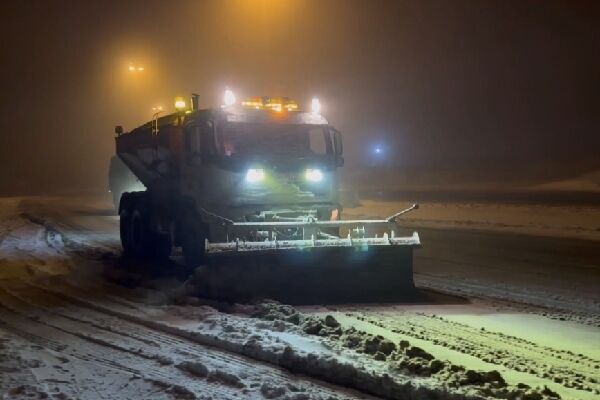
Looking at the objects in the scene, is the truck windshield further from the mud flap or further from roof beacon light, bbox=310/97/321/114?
the mud flap

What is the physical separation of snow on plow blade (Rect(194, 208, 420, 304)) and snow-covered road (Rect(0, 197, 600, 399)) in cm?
48

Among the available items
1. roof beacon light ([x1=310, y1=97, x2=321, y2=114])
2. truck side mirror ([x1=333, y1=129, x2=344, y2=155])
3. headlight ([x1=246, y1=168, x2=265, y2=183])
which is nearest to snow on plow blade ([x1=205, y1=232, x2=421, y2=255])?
headlight ([x1=246, y1=168, x2=265, y2=183])

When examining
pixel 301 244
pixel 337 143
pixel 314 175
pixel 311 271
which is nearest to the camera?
pixel 301 244

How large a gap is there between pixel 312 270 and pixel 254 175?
1.91 metres

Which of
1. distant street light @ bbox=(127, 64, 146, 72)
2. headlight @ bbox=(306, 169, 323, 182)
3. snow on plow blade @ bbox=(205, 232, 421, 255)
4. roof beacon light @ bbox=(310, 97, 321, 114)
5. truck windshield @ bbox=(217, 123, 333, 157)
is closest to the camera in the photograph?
snow on plow blade @ bbox=(205, 232, 421, 255)

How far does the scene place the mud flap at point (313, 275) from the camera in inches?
375

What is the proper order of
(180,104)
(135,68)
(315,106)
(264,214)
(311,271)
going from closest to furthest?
(311,271), (264,214), (315,106), (180,104), (135,68)

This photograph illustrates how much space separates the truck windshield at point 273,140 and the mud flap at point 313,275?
203 centimetres

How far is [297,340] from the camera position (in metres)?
6.89

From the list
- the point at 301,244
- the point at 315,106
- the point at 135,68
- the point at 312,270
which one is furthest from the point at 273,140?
the point at 135,68

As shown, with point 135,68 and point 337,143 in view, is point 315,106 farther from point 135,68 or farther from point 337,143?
point 135,68

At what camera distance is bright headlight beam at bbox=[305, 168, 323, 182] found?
36.6 feet

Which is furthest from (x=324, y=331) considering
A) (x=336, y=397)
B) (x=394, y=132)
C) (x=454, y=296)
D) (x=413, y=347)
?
(x=394, y=132)

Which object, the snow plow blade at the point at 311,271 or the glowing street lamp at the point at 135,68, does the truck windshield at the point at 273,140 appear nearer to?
the snow plow blade at the point at 311,271
